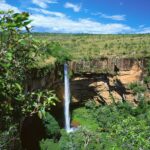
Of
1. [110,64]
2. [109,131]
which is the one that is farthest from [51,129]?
[110,64]

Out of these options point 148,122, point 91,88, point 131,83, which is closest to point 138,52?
point 131,83

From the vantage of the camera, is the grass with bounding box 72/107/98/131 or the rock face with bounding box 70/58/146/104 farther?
the rock face with bounding box 70/58/146/104

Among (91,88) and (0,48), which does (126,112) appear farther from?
(0,48)

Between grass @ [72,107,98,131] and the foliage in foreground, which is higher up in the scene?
the foliage in foreground

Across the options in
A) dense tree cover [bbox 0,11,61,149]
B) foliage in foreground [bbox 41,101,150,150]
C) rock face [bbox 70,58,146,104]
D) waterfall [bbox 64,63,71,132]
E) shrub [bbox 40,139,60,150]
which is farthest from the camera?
rock face [bbox 70,58,146,104]

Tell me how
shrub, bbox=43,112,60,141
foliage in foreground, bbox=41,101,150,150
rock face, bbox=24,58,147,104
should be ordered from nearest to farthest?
foliage in foreground, bbox=41,101,150,150 → shrub, bbox=43,112,60,141 → rock face, bbox=24,58,147,104

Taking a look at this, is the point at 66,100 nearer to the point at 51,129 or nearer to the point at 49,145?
the point at 51,129

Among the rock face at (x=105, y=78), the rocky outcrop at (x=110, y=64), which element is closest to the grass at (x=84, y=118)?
the rock face at (x=105, y=78)

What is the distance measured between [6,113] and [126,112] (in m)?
26.8

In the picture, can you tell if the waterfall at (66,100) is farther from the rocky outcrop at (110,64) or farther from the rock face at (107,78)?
the rocky outcrop at (110,64)

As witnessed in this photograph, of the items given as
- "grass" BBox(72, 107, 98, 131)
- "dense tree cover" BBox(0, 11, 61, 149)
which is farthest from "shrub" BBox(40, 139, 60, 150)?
"dense tree cover" BBox(0, 11, 61, 149)

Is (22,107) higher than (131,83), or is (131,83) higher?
(22,107)

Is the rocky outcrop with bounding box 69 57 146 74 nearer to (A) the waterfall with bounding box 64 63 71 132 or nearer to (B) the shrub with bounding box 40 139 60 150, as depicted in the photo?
(A) the waterfall with bounding box 64 63 71 132

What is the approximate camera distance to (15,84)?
4367 mm
